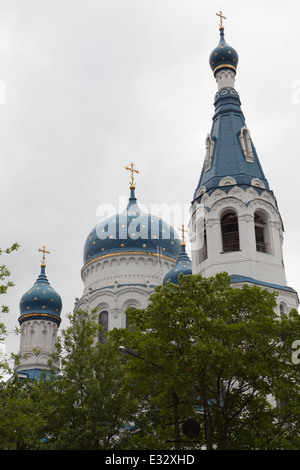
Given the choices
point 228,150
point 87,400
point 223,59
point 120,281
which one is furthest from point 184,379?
point 223,59

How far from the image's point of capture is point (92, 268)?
40.3 metres

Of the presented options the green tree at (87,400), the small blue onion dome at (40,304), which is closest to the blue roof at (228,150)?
the green tree at (87,400)

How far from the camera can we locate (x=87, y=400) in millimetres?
19250

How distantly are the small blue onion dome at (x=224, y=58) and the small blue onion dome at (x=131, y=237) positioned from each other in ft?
34.0

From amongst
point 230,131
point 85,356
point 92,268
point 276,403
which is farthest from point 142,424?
point 92,268

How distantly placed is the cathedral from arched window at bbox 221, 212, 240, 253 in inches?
1.7

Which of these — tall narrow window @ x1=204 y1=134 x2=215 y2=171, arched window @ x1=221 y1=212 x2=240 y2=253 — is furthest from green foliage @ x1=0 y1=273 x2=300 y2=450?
tall narrow window @ x1=204 y1=134 x2=215 y2=171

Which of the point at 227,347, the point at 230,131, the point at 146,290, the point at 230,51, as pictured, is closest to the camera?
the point at 227,347

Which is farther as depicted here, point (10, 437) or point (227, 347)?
point (227, 347)

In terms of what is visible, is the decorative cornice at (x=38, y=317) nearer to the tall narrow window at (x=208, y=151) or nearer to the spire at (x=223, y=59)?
the tall narrow window at (x=208, y=151)

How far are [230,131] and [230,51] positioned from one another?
17.5 feet

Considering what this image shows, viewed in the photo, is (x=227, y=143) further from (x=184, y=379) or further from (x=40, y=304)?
(x=40, y=304)
